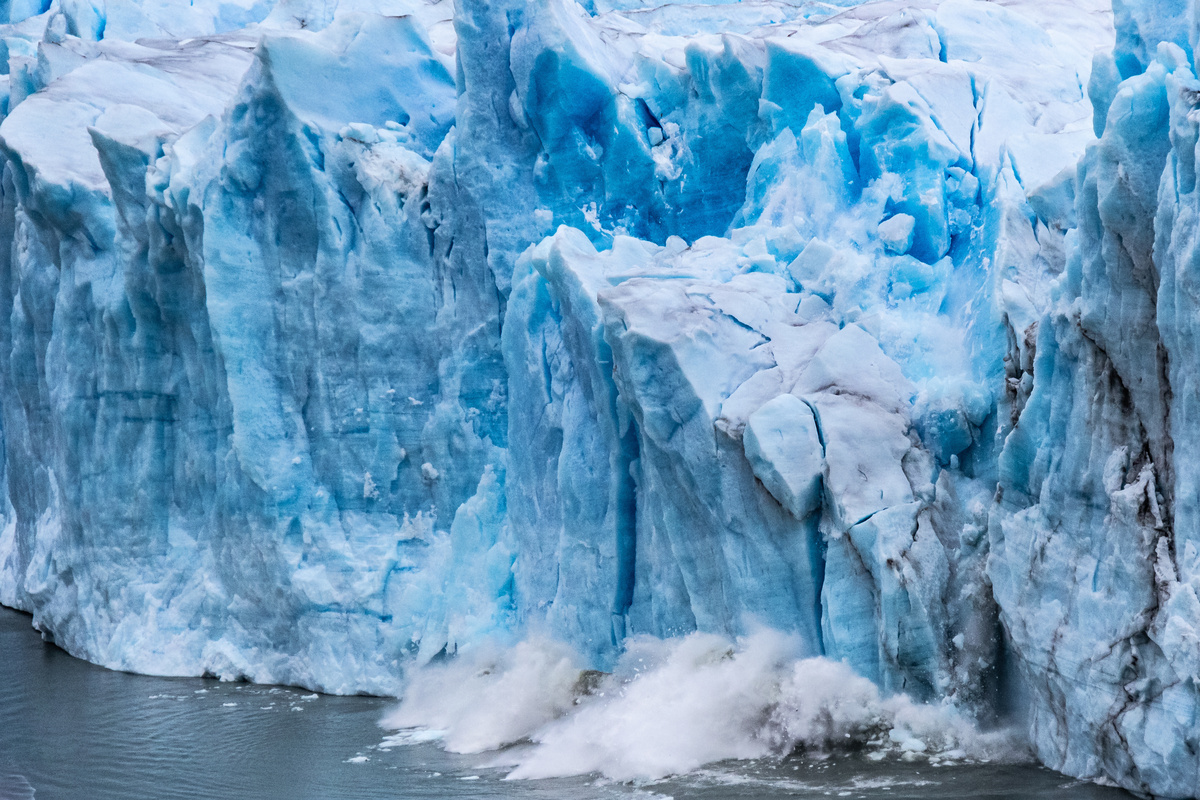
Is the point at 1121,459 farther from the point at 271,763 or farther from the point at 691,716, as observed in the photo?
the point at 271,763

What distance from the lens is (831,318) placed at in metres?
8.12

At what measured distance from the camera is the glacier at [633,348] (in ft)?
20.2

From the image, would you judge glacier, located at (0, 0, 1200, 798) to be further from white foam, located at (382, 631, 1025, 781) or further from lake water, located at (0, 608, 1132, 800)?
lake water, located at (0, 608, 1132, 800)

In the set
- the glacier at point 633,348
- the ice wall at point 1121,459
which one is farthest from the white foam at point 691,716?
the ice wall at point 1121,459

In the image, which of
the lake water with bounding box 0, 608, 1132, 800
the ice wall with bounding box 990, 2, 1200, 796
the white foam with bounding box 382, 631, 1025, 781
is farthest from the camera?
the white foam with bounding box 382, 631, 1025, 781

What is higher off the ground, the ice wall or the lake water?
the ice wall

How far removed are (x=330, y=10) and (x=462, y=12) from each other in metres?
5.90

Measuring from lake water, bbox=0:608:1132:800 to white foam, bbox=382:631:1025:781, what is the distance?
0.63ft

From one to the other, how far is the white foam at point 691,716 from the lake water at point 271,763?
0.63 ft

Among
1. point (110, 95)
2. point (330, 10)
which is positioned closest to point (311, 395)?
point (110, 95)

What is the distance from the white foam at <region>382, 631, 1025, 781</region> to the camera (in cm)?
684

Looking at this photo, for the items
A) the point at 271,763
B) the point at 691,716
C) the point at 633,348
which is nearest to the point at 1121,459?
the point at 691,716

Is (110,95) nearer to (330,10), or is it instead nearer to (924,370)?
(330,10)

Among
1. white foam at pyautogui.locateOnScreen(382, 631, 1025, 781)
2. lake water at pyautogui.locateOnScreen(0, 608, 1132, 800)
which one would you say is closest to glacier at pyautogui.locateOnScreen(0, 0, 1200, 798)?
white foam at pyautogui.locateOnScreen(382, 631, 1025, 781)
